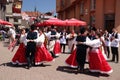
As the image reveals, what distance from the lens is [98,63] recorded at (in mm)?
12922

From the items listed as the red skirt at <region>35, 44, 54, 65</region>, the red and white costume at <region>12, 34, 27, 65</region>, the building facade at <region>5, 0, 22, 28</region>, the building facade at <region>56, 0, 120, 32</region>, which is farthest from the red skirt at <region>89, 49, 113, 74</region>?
the building facade at <region>5, 0, 22, 28</region>

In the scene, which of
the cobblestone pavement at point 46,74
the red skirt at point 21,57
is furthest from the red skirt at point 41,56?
the red skirt at point 21,57

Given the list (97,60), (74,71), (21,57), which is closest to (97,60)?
(97,60)

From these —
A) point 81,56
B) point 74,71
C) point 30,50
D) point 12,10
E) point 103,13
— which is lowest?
point 74,71

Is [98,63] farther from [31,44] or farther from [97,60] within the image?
[31,44]

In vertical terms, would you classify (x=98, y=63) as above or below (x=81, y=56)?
below

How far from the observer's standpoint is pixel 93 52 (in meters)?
13.2

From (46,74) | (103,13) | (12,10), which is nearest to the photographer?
(46,74)

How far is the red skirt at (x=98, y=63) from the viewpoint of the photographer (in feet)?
42.0

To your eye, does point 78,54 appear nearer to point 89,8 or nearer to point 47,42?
point 47,42

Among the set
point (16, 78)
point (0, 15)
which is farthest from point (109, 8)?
point (16, 78)

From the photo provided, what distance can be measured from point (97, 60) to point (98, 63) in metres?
0.12

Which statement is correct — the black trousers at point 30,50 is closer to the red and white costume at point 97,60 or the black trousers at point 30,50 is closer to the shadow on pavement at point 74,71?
the shadow on pavement at point 74,71

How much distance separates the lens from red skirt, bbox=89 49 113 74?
12.8 meters
